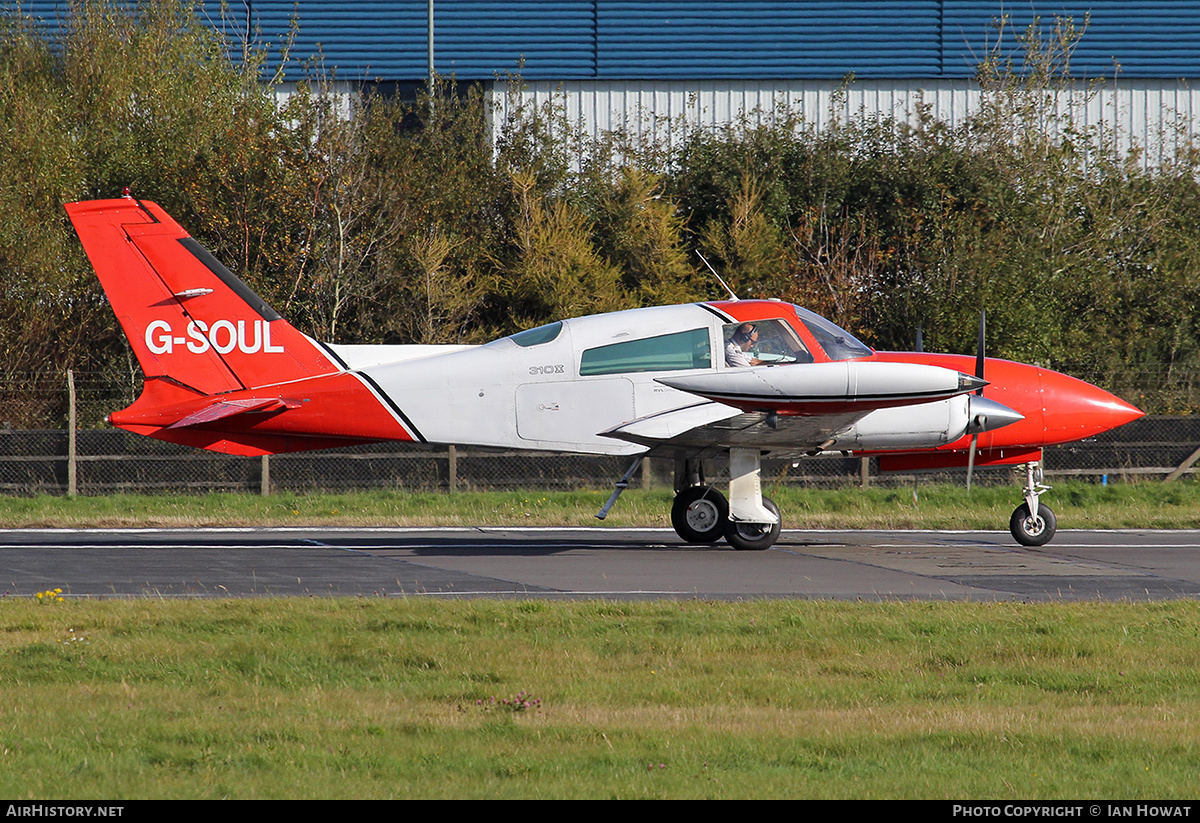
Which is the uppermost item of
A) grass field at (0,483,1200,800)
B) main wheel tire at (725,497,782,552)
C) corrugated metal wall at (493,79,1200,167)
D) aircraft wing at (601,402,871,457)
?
corrugated metal wall at (493,79,1200,167)

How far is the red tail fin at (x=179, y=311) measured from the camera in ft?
46.2

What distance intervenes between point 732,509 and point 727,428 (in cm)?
103

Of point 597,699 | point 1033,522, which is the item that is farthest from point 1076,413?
point 597,699

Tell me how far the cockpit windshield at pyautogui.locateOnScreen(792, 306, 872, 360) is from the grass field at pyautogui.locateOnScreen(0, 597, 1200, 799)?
432 centimetres

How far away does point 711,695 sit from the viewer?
7.25m

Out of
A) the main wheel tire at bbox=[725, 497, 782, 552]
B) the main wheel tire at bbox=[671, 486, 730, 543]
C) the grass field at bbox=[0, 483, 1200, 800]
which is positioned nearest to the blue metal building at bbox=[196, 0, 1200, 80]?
the main wheel tire at bbox=[671, 486, 730, 543]

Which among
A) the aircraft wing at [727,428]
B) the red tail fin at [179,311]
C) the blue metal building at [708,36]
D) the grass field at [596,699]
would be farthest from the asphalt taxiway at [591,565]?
the blue metal building at [708,36]

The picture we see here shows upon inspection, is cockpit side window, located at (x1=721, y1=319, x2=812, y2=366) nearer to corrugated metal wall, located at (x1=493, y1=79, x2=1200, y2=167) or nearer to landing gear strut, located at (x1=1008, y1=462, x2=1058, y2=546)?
landing gear strut, located at (x1=1008, y1=462, x2=1058, y2=546)

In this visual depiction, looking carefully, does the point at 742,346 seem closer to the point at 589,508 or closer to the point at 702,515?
the point at 702,515

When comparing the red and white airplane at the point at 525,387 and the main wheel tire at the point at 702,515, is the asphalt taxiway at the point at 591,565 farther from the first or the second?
the red and white airplane at the point at 525,387

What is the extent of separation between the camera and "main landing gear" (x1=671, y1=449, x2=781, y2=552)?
1419cm

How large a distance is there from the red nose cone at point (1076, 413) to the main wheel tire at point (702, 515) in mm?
4004

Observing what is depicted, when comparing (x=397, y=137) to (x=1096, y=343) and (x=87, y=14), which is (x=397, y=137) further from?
(x=1096, y=343)
